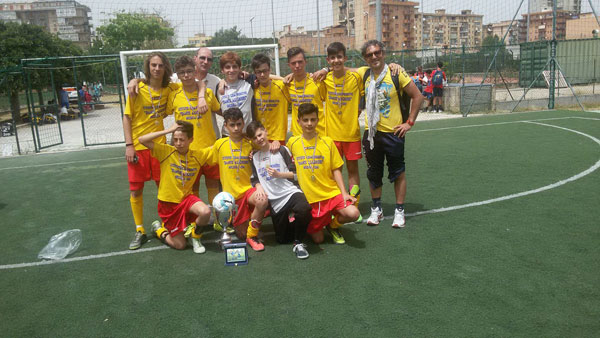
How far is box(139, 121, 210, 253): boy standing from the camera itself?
4.43 metres

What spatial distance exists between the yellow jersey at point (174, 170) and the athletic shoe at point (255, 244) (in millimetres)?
Result: 790

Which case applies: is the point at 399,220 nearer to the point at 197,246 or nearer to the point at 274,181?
the point at 274,181

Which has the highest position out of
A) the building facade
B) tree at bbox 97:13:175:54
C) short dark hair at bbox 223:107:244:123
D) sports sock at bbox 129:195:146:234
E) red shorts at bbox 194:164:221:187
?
the building facade

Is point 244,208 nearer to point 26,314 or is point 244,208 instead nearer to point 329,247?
point 329,247

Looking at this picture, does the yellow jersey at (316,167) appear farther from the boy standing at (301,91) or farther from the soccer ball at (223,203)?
the soccer ball at (223,203)

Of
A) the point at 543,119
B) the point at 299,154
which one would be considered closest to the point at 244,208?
the point at 299,154

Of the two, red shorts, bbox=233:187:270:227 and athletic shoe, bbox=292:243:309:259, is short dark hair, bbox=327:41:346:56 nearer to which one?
red shorts, bbox=233:187:270:227

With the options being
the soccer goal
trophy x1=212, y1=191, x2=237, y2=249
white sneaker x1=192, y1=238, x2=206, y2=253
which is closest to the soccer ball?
trophy x1=212, y1=191, x2=237, y2=249

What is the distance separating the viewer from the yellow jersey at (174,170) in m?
4.50

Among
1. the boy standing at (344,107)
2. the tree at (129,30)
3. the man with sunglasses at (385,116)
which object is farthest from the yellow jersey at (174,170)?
the tree at (129,30)

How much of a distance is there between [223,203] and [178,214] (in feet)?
1.91

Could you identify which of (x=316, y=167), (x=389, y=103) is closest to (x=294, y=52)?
(x=389, y=103)

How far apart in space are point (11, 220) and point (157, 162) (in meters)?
2.59

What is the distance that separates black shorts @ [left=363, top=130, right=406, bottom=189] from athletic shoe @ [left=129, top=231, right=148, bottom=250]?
2.49 m
